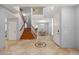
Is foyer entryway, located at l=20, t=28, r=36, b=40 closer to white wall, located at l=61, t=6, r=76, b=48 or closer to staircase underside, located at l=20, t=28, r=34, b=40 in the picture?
staircase underside, located at l=20, t=28, r=34, b=40

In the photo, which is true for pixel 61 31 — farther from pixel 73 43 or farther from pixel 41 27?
pixel 41 27

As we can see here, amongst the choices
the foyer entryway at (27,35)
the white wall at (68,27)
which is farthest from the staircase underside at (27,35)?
the white wall at (68,27)

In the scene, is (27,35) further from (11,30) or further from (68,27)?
(68,27)

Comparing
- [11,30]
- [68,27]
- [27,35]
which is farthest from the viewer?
[27,35]

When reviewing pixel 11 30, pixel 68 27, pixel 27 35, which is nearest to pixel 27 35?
pixel 27 35

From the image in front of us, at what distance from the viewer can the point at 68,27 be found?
22.7 feet

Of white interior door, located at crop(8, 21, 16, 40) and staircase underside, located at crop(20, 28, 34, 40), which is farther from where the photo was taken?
staircase underside, located at crop(20, 28, 34, 40)

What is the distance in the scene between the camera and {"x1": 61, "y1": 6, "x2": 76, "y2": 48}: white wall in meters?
6.88

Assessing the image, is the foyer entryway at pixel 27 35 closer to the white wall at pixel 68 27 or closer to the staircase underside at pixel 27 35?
the staircase underside at pixel 27 35

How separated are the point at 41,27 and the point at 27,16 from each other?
23.1ft

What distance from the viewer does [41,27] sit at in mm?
22266

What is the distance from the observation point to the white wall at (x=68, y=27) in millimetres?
6875

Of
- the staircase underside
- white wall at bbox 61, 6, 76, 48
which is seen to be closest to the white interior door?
the staircase underside
